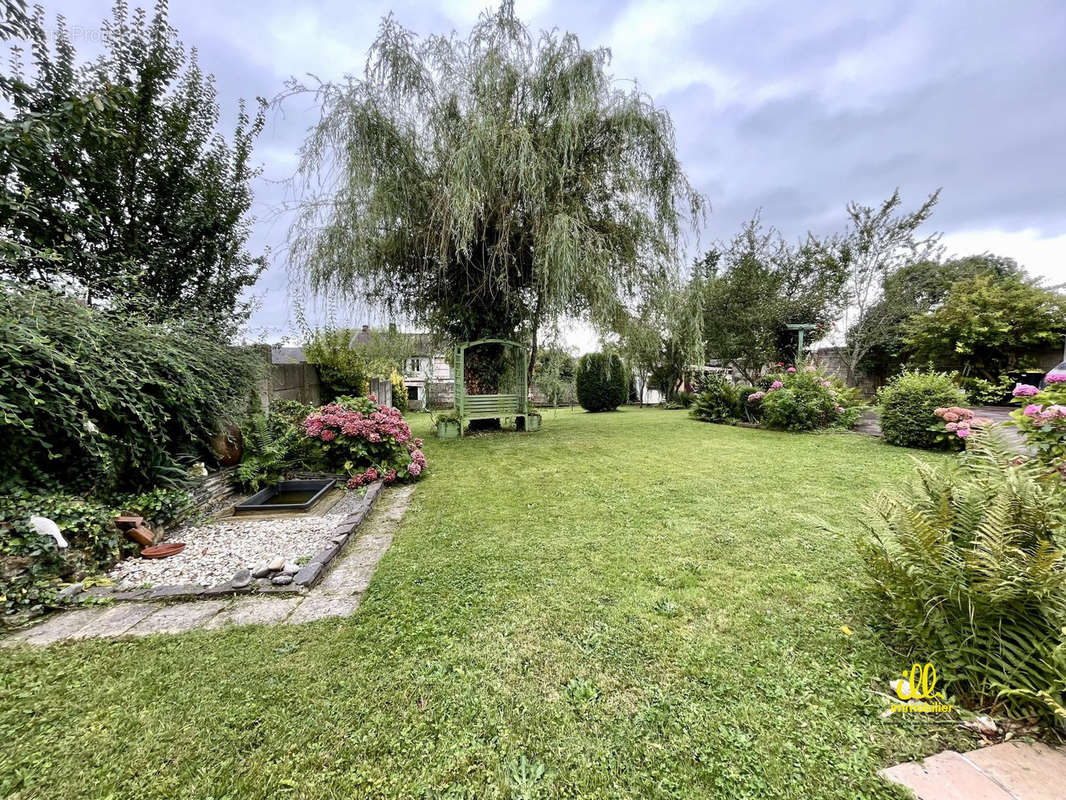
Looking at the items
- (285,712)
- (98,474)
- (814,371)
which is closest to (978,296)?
(814,371)

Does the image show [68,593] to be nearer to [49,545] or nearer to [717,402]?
[49,545]

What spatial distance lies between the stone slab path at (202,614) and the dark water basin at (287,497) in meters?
1.50

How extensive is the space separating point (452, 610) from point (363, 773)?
2.61 feet

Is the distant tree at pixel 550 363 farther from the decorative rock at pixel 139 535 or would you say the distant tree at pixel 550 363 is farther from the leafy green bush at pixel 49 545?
the leafy green bush at pixel 49 545

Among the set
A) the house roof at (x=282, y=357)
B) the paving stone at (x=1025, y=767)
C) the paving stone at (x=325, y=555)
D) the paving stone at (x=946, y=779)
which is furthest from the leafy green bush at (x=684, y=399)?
the paving stone at (x=946, y=779)

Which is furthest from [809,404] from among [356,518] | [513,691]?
[513,691]

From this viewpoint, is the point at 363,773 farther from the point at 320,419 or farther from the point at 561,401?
the point at 561,401

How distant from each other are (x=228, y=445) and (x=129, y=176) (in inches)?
116

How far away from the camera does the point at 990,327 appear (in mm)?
10078

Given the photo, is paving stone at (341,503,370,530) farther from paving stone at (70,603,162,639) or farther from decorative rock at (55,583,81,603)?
decorative rock at (55,583,81,603)

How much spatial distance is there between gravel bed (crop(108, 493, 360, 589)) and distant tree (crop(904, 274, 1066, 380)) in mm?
14847

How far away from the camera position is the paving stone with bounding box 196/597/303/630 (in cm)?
182

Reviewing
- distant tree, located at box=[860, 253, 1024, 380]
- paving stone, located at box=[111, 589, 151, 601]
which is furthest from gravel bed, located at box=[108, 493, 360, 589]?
distant tree, located at box=[860, 253, 1024, 380]

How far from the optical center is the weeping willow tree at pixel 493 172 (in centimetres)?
578
